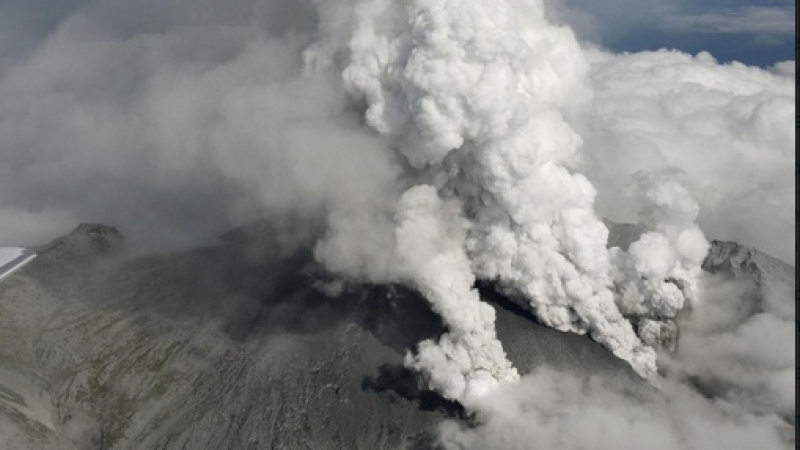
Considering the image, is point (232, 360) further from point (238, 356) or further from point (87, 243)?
point (87, 243)

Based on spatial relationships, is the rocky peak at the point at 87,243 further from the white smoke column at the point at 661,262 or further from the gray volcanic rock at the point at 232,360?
the white smoke column at the point at 661,262

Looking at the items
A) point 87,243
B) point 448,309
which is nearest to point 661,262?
point 448,309

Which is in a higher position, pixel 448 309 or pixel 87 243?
pixel 448 309

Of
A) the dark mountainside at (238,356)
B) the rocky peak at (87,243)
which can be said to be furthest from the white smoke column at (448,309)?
the rocky peak at (87,243)

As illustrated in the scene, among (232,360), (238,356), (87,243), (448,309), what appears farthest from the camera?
Result: (87,243)

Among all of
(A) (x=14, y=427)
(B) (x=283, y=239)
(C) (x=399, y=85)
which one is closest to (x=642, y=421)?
(C) (x=399, y=85)

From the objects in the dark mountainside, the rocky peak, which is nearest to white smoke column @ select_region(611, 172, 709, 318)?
the dark mountainside

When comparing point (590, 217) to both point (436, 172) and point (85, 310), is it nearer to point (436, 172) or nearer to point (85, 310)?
point (436, 172)
